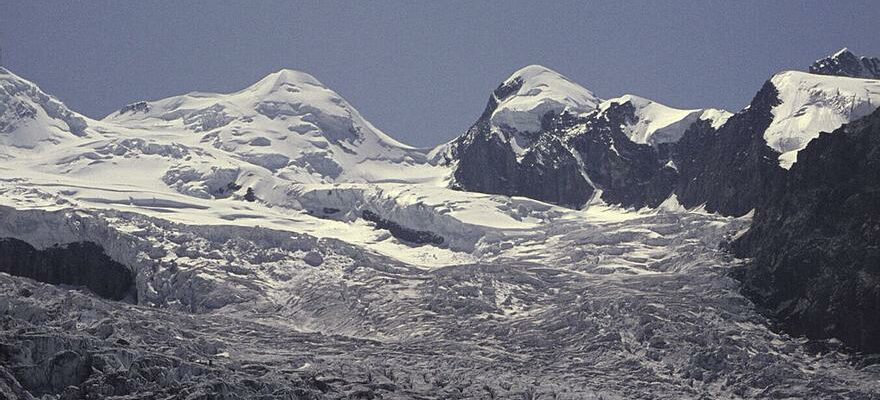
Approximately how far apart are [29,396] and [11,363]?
15.4m

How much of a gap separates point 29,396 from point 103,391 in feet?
48.6

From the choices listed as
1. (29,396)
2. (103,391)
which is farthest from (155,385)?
(29,396)

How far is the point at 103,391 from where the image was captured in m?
192

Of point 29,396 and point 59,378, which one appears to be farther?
point 59,378

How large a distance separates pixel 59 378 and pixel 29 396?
17.0 meters

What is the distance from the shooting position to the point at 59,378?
643ft

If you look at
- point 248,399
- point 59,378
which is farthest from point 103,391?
point 248,399

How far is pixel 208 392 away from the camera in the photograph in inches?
7672

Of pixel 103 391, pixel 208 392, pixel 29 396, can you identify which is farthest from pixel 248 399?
pixel 29 396

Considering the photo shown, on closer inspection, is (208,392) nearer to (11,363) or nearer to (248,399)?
(248,399)

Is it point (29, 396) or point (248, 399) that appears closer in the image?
point (29, 396)

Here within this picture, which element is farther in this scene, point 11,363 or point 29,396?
point 11,363

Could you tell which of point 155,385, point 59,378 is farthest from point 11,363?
Answer: point 155,385

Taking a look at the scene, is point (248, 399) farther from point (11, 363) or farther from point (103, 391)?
point (11, 363)
